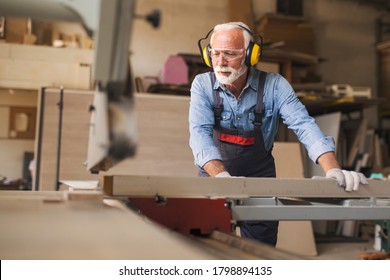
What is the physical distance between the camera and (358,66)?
4031 millimetres

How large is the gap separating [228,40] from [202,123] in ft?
0.92

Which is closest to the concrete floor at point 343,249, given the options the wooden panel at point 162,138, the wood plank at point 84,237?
the wooden panel at point 162,138

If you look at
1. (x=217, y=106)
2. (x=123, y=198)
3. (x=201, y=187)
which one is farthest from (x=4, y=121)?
(x=201, y=187)

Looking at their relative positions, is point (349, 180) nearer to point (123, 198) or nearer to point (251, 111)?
point (251, 111)

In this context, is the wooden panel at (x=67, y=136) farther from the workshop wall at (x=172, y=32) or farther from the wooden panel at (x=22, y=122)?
the workshop wall at (x=172, y=32)

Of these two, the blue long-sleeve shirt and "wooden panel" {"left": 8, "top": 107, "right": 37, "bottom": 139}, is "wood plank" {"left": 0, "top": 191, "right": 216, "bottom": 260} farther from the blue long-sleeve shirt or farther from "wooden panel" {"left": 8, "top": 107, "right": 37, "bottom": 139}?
"wooden panel" {"left": 8, "top": 107, "right": 37, "bottom": 139}

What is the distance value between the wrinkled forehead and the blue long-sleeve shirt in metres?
Result: 0.10

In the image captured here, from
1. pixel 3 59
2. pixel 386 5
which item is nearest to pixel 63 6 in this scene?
pixel 3 59

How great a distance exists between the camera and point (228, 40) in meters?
1.42

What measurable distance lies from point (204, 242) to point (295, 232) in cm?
226

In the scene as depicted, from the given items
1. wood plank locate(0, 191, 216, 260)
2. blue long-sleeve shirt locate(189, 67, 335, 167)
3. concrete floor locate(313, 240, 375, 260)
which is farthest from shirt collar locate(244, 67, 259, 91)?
concrete floor locate(313, 240, 375, 260)

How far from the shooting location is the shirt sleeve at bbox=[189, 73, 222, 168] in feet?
4.20

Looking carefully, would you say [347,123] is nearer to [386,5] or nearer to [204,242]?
[386,5]

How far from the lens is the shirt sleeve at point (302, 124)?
4.25ft
